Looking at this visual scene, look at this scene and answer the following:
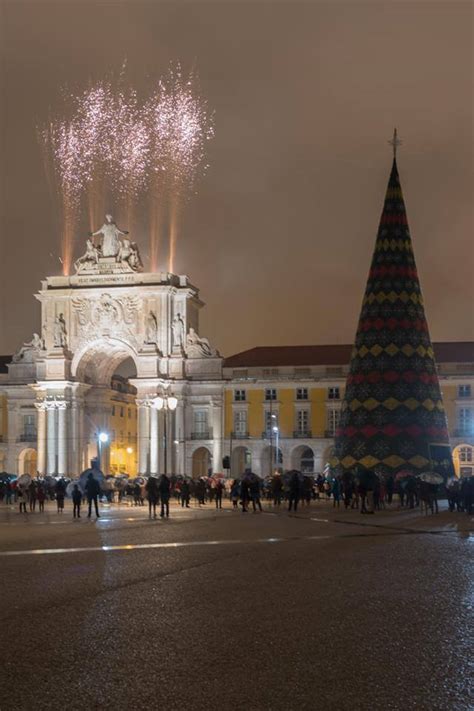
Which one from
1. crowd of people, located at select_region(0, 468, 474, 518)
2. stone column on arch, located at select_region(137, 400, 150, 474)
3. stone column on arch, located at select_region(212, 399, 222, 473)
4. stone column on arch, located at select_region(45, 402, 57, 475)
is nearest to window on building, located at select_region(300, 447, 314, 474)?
stone column on arch, located at select_region(212, 399, 222, 473)

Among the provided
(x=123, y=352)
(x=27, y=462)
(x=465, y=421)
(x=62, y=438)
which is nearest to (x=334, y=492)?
(x=465, y=421)

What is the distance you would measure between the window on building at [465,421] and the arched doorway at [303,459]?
1019 centimetres

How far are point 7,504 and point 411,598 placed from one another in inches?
1515

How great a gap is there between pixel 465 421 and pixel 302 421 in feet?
34.8

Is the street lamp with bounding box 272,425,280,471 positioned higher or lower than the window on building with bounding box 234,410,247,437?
lower

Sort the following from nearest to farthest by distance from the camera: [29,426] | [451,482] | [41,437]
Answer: [451,482] → [41,437] → [29,426]

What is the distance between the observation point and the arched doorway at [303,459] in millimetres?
73062

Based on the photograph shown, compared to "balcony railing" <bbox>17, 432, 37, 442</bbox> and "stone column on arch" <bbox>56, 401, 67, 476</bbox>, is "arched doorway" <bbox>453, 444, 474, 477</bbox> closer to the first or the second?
"stone column on arch" <bbox>56, 401, 67, 476</bbox>

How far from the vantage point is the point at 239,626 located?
10984 mm

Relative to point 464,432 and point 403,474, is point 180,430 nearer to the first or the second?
point 464,432

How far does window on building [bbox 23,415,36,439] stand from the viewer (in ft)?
250

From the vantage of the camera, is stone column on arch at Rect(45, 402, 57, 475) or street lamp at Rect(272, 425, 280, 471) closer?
street lamp at Rect(272, 425, 280, 471)

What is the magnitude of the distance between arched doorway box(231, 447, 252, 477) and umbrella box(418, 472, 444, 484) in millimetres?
37692

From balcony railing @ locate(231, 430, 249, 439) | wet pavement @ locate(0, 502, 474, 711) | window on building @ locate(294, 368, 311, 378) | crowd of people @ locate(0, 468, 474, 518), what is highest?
window on building @ locate(294, 368, 311, 378)
